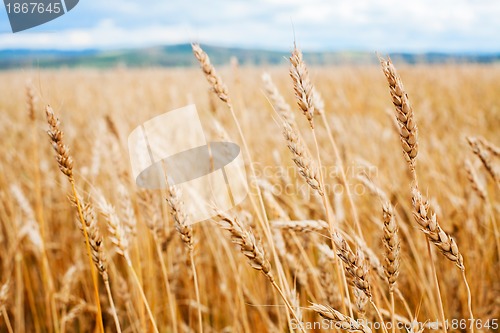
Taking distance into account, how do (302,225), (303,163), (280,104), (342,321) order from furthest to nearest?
(280,104) < (302,225) < (303,163) < (342,321)

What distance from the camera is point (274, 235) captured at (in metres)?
1.21

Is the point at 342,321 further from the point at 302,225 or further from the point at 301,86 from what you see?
the point at 301,86

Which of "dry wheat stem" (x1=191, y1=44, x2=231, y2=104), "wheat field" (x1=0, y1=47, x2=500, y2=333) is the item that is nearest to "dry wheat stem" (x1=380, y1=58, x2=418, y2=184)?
"wheat field" (x1=0, y1=47, x2=500, y2=333)

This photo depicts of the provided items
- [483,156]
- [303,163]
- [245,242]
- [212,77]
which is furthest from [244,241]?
[483,156]

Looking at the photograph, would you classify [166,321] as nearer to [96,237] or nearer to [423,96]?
[96,237]

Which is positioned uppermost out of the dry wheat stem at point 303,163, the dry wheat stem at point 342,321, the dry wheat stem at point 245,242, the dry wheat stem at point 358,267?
the dry wheat stem at point 303,163

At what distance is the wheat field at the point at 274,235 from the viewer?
0.78 meters

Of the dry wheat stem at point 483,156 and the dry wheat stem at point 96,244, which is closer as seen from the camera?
the dry wheat stem at point 96,244

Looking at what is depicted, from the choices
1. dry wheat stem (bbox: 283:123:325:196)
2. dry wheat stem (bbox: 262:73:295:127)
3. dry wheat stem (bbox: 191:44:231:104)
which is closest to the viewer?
dry wheat stem (bbox: 283:123:325:196)

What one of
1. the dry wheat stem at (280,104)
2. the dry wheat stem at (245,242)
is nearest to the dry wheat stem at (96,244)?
the dry wheat stem at (245,242)

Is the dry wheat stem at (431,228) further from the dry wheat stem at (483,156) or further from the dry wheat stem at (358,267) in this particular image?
the dry wheat stem at (483,156)

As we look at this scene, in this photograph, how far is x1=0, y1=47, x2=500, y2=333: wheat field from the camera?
78 cm
